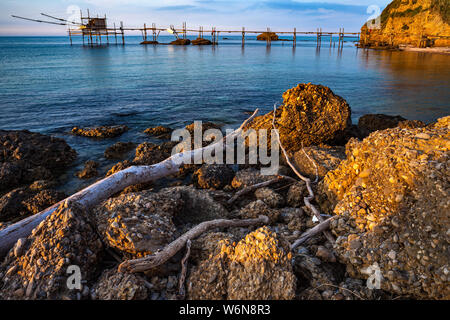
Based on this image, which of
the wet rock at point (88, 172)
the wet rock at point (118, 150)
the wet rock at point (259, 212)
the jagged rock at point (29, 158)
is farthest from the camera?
the wet rock at point (118, 150)

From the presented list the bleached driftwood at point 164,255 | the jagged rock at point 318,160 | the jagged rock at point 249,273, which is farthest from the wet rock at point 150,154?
the jagged rock at point 249,273

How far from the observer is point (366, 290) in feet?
9.59

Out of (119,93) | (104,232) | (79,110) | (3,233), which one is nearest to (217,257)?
(104,232)

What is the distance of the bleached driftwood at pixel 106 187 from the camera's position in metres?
3.97

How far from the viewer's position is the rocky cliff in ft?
185

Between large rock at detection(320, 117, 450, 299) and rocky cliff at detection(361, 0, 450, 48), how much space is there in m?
69.2

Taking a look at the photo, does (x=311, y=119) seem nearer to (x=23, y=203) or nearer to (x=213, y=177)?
(x=213, y=177)

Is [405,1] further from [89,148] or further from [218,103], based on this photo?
[89,148]

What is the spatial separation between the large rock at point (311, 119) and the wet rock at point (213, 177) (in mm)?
2037

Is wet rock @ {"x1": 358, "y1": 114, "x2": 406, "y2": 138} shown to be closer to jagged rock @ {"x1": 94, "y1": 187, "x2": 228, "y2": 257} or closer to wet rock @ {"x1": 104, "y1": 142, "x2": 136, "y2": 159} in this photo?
jagged rock @ {"x1": 94, "y1": 187, "x2": 228, "y2": 257}

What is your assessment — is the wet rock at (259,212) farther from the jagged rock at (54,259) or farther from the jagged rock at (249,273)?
the jagged rock at (54,259)

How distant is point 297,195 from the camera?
530 cm
